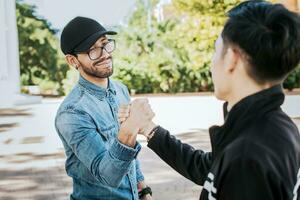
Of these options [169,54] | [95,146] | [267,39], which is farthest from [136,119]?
[169,54]

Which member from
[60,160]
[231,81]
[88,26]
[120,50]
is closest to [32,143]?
[60,160]

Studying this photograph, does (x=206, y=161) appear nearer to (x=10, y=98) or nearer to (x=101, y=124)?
(x=101, y=124)

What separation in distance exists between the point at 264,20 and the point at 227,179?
419 mm

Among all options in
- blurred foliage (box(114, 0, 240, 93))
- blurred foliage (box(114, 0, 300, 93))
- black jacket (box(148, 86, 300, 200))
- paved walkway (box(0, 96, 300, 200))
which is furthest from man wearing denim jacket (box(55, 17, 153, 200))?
blurred foliage (box(114, 0, 240, 93))

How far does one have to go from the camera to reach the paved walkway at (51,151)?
5.73 meters

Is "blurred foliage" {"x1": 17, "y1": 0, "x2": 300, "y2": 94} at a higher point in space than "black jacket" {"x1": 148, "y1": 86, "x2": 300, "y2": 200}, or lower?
lower

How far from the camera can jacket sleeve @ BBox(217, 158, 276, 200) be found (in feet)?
3.91

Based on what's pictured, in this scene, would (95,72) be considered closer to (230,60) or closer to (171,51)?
(230,60)

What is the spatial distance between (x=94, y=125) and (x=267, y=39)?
943mm

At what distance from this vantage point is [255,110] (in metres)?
1.33

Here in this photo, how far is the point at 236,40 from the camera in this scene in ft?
4.42

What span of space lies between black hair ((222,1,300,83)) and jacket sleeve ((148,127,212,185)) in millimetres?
530

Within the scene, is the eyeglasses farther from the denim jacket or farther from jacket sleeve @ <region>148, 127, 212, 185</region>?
jacket sleeve @ <region>148, 127, 212, 185</region>

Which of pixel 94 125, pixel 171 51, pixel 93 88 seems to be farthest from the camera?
pixel 171 51
